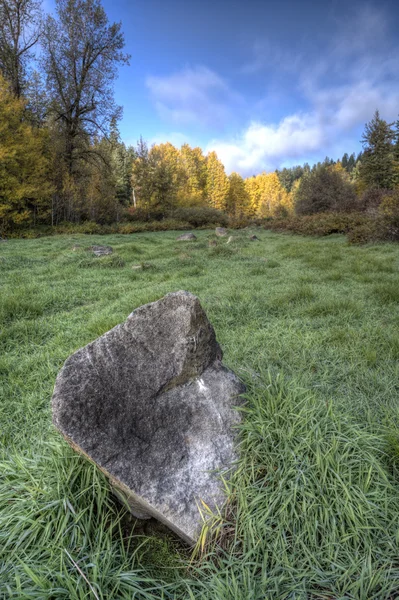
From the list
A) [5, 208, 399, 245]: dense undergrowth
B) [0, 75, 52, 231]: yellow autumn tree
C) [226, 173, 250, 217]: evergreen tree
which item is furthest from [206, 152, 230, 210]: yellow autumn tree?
[0, 75, 52, 231]: yellow autumn tree

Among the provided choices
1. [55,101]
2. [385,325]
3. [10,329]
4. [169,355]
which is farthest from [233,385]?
[55,101]

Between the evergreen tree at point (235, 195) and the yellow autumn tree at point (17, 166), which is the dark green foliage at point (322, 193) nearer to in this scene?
the yellow autumn tree at point (17, 166)

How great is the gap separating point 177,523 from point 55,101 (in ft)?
85.6

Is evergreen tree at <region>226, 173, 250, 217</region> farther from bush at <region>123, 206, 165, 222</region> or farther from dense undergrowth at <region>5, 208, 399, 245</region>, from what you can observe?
bush at <region>123, 206, 165, 222</region>

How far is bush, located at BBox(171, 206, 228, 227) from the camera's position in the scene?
27202 mm

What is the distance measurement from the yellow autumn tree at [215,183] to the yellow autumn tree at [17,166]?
29.1m

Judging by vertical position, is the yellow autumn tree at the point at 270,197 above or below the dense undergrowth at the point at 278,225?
above

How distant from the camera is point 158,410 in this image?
1735 millimetres

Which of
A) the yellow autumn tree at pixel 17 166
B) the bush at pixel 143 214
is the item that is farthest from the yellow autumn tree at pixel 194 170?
the yellow autumn tree at pixel 17 166

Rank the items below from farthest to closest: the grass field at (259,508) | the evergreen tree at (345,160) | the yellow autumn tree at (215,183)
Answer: the evergreen tree at (345,160)
the yellow autumn tree at (215,183)
the grass field at (259,508)

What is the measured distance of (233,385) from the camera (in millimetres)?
1872

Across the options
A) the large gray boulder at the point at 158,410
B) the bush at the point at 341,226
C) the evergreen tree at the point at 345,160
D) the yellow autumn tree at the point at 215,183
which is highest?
the evergreen tree at the point at 345,160

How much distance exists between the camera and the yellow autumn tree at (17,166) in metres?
15.7

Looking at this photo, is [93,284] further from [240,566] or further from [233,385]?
[240,566]
